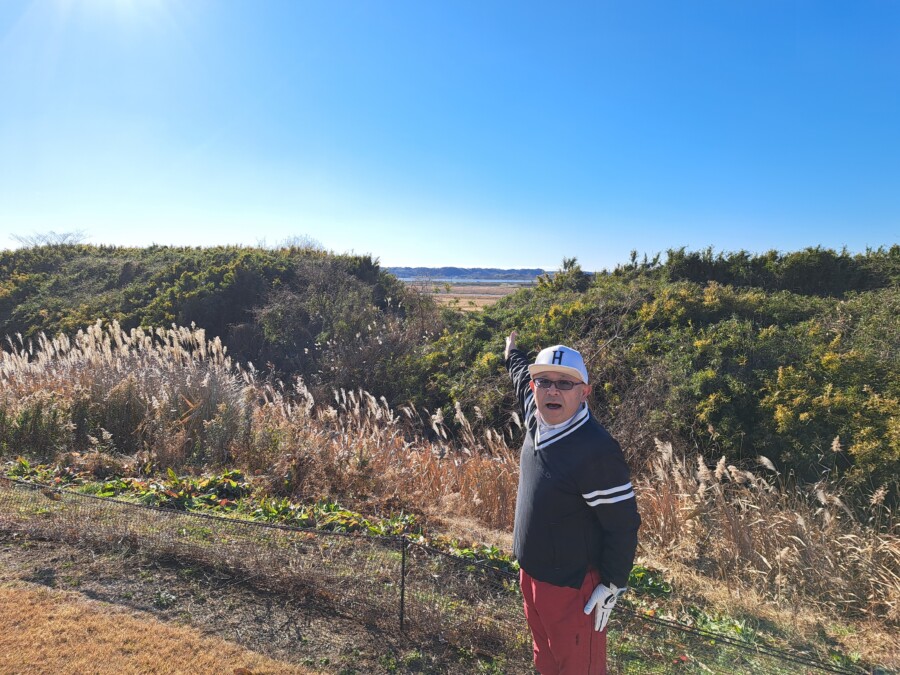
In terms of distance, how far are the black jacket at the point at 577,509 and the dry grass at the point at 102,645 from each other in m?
1.53

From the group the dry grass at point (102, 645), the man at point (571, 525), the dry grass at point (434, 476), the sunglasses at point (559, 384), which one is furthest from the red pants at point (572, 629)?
the dry grass at point (434, 476)

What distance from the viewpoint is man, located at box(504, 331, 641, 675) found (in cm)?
223

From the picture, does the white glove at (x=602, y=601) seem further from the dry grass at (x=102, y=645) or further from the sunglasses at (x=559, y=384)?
the dry grass at (x=102, y=645)

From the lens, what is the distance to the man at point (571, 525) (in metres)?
2.23

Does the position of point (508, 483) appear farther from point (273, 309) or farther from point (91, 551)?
point (273, 309)

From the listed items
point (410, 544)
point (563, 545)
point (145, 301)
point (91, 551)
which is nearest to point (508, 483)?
point (410, 544)

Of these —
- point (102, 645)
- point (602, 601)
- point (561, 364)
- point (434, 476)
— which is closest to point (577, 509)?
point (602, 601)

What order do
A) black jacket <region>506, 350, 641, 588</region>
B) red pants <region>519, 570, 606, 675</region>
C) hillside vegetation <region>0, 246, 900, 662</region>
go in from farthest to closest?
1. hillside vegetation <region>0, 246, 900, 662</region>
2. red pants <region>519, 570, 606, 675</region>
3. black jacket <region>506, 350, 641, 588</region>

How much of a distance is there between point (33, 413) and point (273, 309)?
7833mm

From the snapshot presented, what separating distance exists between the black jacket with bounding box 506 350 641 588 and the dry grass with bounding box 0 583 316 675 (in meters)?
1.53

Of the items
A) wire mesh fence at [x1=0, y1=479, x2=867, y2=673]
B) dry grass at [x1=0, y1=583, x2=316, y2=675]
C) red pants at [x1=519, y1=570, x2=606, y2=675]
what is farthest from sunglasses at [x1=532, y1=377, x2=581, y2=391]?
dry grass at [x1=0, y1=583, x2=316, y2=675]

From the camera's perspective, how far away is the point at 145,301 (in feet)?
52.2

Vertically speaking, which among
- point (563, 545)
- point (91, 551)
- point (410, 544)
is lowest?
point (91, 551)

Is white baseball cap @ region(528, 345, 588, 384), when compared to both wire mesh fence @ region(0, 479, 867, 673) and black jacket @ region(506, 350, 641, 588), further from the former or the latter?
wire mesh fence @ region(0, 479, 867, 673)
